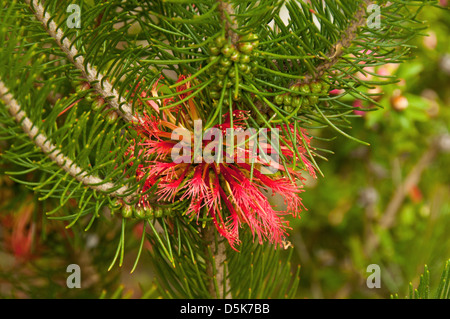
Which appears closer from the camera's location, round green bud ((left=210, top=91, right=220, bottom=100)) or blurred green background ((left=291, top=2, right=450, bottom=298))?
round green bud ((left=210, top=91, right=220, bottom=100))

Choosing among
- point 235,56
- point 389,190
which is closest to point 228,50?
point 235,56

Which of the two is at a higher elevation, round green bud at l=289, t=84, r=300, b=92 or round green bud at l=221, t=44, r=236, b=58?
round green bud at l=221, t=44, r=236, b=58

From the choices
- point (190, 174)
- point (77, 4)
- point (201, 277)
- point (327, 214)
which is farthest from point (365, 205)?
point (77, 4)

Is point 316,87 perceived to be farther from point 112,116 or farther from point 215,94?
point 112,116

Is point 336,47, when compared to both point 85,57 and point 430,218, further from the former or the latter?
point 430,218

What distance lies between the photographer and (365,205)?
0.90 m

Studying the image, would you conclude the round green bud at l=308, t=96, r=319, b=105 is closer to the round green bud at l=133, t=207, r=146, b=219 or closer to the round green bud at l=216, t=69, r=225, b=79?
the round green bud at l=216, t=69, r=225, b=79

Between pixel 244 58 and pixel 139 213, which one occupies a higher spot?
pixel 244 58

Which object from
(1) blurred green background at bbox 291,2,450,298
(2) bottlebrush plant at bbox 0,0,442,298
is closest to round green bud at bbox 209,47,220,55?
(2) bottlebrush plant at bbox 0,0,442,298

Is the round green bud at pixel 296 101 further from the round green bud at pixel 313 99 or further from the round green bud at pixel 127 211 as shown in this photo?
the round green bud at pixel 127 211

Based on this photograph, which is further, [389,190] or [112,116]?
[389,190]

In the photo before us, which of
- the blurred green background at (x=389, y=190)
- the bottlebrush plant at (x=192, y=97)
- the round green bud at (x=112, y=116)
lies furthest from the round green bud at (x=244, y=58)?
the blurred green background at (x=389, y=190)

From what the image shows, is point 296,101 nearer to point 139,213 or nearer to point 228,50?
point 228,50
